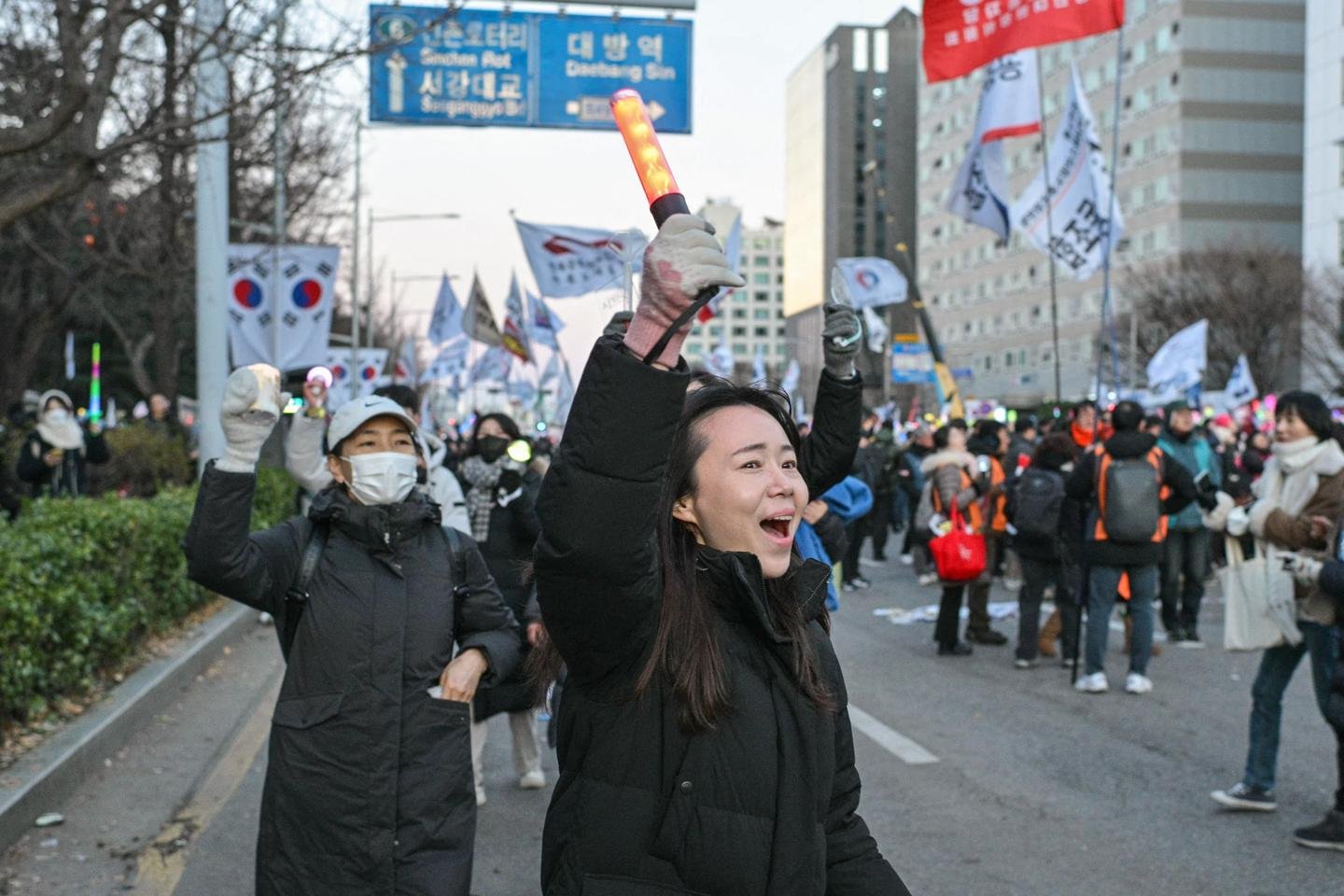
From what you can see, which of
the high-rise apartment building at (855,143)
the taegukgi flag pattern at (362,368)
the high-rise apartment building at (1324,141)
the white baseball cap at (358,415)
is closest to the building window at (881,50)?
the high-rise apartment building at (855,143)

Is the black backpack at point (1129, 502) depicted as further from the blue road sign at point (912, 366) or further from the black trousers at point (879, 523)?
the blue road sign at point (912, 366)

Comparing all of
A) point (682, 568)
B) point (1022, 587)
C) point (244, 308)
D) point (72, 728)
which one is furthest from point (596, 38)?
point (682, 568)

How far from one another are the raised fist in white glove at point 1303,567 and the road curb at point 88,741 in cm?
531

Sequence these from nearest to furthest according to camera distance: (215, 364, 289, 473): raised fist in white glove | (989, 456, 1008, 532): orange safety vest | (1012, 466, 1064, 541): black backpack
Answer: (215, 364, 289, 473): raised fist in white glove, (1012, 466, 1064, 541): black backpack, (989, 456, 1008, 532): orange safety vest

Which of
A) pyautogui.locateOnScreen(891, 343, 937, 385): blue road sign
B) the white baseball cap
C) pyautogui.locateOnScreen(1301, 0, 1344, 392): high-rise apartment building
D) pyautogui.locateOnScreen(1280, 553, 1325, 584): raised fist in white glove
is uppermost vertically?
pyautogui.locateOnScreen(1301, 0, 1344, 392): high-rise apartment building

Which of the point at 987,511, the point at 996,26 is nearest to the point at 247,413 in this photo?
the point at 996,26

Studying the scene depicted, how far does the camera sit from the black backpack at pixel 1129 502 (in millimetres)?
9430

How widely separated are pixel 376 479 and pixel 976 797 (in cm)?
388

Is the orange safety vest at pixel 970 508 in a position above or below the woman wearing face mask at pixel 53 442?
below

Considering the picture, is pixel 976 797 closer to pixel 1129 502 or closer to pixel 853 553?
pixel 1129 502


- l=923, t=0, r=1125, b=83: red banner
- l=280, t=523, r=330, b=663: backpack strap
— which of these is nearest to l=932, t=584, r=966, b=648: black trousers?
l=923, t=0, r=1125, b=83: red banner

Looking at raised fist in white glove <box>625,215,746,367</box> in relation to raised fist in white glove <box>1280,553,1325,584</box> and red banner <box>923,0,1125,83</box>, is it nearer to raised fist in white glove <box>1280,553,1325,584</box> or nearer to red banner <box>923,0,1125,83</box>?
raised fist in white glove <box>1280,553,1325,584</box>

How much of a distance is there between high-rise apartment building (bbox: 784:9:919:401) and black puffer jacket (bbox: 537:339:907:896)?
119332 mm

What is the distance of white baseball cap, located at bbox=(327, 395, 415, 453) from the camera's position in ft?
14.5
